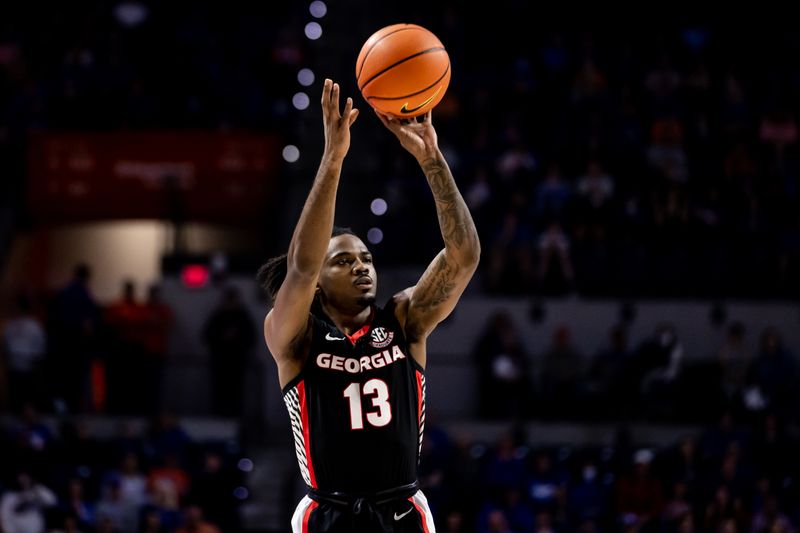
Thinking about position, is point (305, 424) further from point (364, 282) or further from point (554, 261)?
point (554, 261)

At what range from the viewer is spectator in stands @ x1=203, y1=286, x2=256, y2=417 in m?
15.6

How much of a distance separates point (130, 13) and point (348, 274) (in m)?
14.7

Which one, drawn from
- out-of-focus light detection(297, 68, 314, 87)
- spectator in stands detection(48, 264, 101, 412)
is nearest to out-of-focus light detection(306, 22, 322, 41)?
out-of-focus light detection(297, 68, 314, 87)

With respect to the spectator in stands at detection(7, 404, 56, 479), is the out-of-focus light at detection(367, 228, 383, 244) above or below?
above

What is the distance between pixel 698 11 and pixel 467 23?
3.85 m

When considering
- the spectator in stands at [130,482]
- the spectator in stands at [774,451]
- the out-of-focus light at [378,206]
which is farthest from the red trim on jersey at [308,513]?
the out-of-focus light at [378,206]

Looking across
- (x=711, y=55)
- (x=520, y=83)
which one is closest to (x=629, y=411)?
(x=520, y=83)

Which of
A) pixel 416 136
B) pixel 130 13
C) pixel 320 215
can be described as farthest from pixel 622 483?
pixel 130 13

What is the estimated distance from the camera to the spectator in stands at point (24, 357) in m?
15.5

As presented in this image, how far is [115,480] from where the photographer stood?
535 inches

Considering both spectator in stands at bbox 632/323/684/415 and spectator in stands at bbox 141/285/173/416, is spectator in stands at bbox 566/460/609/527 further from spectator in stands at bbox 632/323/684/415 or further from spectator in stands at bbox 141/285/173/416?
spectator in stands at bbox 141/285/173/416

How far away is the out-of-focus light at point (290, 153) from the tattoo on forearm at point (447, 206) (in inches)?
470

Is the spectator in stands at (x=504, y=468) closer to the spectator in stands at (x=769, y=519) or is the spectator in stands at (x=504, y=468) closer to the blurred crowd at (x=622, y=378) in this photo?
the blurred crowd at (x=622, y=378)

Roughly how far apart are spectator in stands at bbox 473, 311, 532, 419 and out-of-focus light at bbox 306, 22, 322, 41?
17.5 ft
